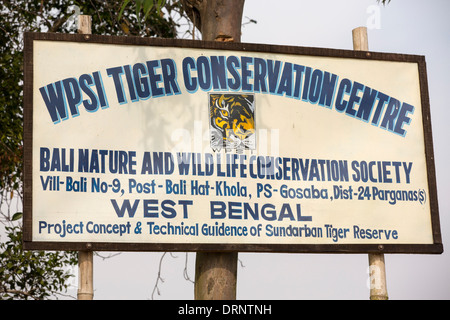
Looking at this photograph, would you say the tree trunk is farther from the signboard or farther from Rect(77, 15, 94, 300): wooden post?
Rect(77, 15, 94, 300): wooden post

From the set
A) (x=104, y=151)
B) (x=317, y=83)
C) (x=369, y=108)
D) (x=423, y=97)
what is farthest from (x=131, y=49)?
(x=423, y=97)

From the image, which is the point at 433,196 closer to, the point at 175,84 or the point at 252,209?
the point at 252,209

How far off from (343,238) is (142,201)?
1.72m

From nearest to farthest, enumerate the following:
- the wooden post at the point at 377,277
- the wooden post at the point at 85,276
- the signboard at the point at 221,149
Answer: the wooden post at the point at 85,276 < the signboard at the point at 221,149 < the wooden post at the point at 377,277

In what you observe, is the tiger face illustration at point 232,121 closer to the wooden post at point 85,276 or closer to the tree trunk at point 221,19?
the tree trunk at point 221,19

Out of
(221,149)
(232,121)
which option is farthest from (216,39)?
(221,149)

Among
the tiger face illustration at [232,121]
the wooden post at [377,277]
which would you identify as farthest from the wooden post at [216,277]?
the wooden post at [377,277]

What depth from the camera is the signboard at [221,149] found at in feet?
22.9

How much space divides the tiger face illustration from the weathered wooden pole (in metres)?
0.63

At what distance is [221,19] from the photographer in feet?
25.7

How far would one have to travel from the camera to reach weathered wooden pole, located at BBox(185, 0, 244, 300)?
287 inches

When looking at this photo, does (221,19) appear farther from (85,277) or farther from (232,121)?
(85,277)

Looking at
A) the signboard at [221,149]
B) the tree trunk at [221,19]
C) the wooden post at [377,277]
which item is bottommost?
the wooden post at [377,277]

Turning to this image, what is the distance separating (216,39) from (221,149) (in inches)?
42.6
